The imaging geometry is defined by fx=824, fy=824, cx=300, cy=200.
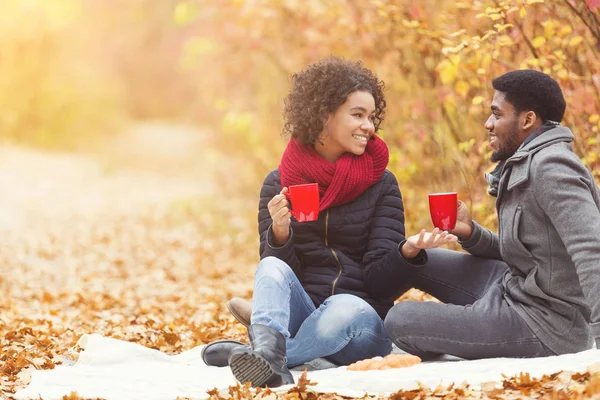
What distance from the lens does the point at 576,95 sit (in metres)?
5.32

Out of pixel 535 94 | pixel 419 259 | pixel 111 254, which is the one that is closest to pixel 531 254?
pixel 419 259

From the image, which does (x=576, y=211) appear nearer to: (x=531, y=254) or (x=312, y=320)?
(x=531, y=254)

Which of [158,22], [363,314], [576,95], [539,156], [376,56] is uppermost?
[158,22]

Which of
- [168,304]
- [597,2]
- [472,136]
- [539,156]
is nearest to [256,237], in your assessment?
[168,304]

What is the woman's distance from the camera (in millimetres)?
3686

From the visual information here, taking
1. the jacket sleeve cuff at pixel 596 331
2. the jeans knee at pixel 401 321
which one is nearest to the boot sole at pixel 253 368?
the jeans knee at pixel 401 321

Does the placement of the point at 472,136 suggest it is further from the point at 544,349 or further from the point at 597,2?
the point at 544,349

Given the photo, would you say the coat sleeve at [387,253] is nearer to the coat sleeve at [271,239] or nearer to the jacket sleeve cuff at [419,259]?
the jacket sleeve cuff at [419,259]

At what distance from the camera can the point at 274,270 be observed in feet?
12.0

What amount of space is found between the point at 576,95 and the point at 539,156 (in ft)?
7.48

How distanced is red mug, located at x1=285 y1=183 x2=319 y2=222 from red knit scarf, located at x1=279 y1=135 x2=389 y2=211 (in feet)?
1.06

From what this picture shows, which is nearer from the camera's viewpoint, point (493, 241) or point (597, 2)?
point (493, 241)

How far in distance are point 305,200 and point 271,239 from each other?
0.39 metres

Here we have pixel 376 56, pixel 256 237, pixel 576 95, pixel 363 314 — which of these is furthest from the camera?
pixel 256 237
